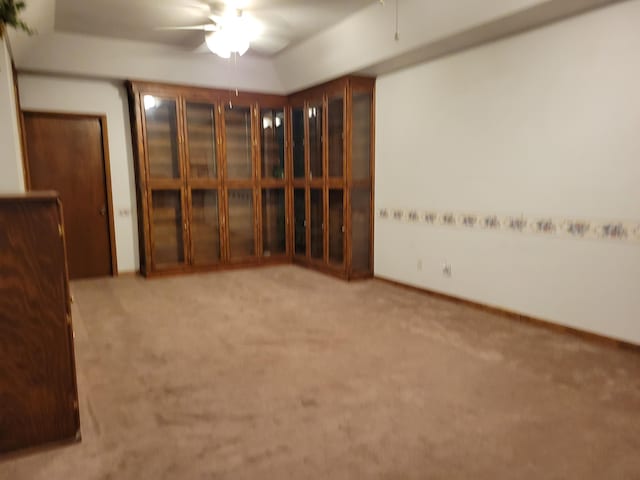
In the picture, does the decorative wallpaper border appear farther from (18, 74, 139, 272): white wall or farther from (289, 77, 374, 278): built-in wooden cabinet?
(18, 74, 139, 272): white wall

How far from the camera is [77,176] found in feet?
17.2

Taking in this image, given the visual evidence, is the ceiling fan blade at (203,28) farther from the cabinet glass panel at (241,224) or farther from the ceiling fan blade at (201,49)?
the cabinet glass panel at (241,224)

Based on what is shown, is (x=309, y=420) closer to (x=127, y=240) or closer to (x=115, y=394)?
(x=115, y=394)

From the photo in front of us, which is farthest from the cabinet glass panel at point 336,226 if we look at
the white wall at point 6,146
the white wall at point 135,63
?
the white wall at point 6,146

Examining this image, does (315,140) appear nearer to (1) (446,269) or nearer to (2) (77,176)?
(1) (446,269)

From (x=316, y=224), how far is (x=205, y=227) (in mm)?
1487

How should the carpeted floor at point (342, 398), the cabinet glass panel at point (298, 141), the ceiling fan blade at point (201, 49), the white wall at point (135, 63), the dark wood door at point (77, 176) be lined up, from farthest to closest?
the cabinet glass panel at point (298, 141), the dark wood door at point (77, 176), the ceiling fan blade at point (201, 49), the white wall at point (135, 63), the carpeted floor at point (342, 398)

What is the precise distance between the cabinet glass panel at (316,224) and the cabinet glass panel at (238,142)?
97 centimetres

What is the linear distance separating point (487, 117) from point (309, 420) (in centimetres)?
295

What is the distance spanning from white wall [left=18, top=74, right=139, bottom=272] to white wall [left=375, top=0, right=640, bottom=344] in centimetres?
328

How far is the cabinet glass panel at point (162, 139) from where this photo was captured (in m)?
5.39

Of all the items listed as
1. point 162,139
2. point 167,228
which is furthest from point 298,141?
point 167,228

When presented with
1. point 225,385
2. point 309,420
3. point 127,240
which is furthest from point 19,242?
point 127,240

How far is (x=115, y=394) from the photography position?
2498mm
